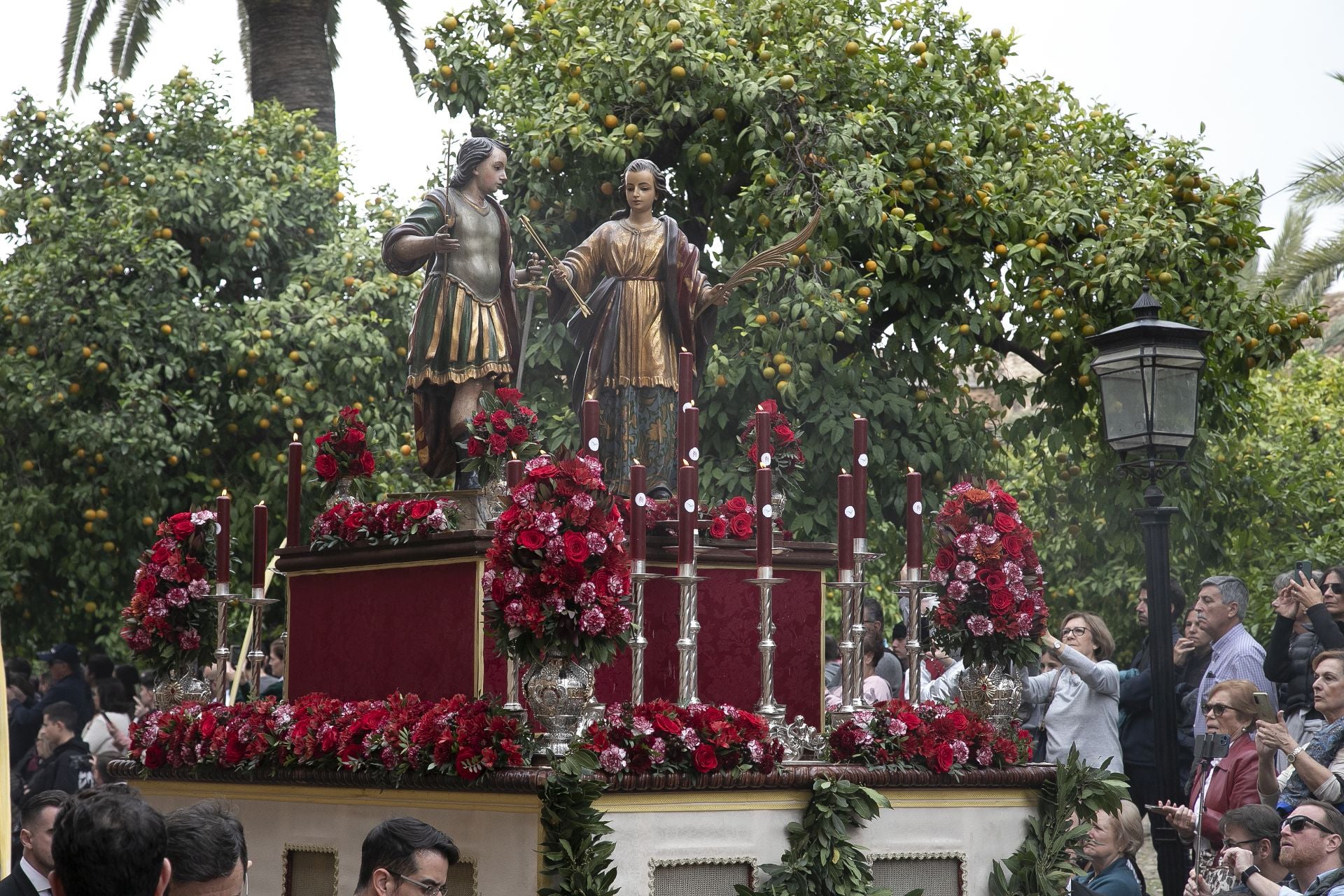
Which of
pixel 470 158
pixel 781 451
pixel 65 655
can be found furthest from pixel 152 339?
pixel 781 451

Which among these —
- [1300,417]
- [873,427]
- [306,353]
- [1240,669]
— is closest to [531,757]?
[1240,669]

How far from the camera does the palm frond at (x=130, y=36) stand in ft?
60.6

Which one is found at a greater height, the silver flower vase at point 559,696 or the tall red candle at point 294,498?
the tall red candle at point 294,498

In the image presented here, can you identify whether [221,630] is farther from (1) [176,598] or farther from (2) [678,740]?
(2) [678,740]

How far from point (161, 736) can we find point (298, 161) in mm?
8666

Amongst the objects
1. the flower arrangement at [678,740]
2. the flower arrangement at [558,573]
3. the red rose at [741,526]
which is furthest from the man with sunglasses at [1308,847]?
the red rose at [741,526]

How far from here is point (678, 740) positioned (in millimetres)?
6398

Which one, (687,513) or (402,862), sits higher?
(687,513)

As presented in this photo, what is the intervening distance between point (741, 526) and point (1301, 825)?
2.67 meters

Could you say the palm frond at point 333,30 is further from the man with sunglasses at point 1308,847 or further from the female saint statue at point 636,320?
the man with sunglasses at point 1308,847

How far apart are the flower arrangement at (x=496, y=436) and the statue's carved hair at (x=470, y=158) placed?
1.20 m

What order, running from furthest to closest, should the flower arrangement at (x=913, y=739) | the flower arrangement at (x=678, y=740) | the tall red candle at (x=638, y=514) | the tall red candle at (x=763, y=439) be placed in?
the tall red candle at (x=763, y=439), the flower arrangement at (x=913, y=739), the tall red candle at (x=638, y=514), the flower arrangement at (x=678, y=740)

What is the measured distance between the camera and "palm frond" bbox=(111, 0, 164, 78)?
1847cm

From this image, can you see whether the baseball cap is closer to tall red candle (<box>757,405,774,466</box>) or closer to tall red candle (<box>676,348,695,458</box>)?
tall red candle (<box>676,348,695,458</box>)
